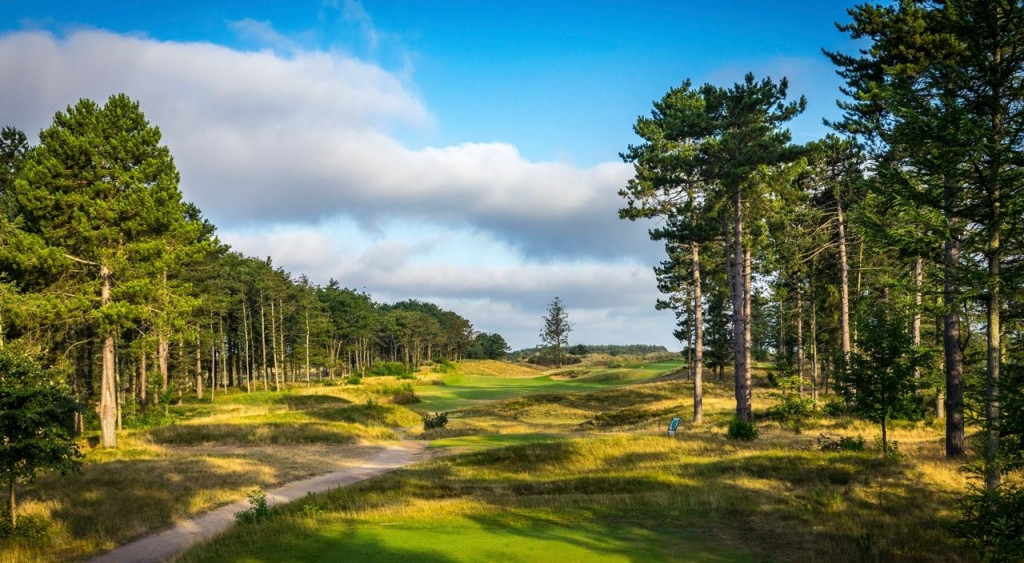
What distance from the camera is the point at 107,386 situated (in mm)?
28875

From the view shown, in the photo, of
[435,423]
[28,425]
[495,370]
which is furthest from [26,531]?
[495,370]

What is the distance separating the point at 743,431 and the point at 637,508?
1219 centimetres

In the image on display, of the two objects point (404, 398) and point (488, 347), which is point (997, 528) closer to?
point (404, 398)

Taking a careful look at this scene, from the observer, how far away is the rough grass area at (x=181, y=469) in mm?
14844

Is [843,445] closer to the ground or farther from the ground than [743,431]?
farther from the ground

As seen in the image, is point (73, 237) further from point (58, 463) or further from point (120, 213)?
point (58, 463)

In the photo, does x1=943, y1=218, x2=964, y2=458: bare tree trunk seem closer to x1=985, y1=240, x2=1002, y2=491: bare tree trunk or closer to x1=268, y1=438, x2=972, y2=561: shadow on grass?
x1=268, y1=438, x2=972, y2=561: shadow on grass

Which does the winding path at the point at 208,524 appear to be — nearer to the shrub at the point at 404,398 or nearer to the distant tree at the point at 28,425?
the distant tree at the point at 28,425

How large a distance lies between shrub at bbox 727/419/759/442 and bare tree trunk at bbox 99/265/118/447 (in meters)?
30.2

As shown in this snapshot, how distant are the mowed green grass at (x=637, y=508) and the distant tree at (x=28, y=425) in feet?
17.3

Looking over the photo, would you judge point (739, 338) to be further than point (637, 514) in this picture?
Yes

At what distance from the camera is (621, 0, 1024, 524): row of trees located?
12156mm

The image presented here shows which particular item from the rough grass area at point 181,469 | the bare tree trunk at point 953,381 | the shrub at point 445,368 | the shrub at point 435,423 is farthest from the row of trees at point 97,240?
the shrub at point 445,368

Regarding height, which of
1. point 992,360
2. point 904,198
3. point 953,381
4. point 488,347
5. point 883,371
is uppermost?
point 904,198
